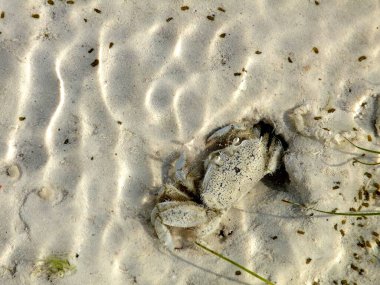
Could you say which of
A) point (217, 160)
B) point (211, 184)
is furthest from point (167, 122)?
point (211, 184)

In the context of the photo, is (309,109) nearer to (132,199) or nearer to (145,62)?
(145,62)

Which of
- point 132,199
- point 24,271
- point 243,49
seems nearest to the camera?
point 24,271

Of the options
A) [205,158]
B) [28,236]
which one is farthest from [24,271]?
[205,158]

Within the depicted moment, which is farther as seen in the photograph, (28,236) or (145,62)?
(145,62)

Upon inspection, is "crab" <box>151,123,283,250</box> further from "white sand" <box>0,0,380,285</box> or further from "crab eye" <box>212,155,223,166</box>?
"white sand" <box>0,0,380,285</box>

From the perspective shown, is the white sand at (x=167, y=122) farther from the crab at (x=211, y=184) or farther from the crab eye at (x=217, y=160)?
the crab eye at (x=217, y=160)

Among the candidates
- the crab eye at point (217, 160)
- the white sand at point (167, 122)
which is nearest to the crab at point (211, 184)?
the crab eye at point (217, 160)

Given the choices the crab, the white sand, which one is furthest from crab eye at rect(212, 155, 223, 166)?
the white sand
